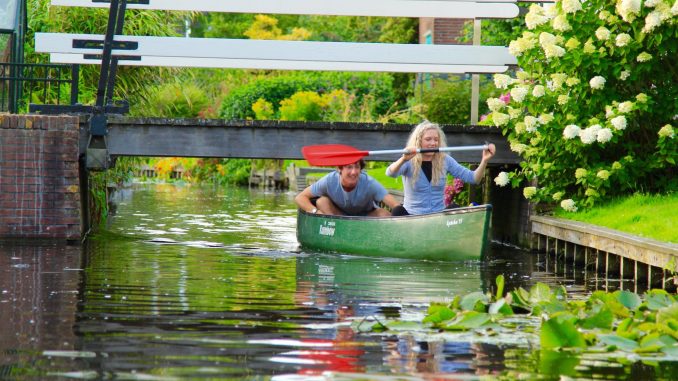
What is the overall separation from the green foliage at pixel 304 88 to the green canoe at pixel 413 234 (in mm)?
19785

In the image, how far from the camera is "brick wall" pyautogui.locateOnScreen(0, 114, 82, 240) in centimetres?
1504

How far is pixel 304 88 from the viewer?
1486 inches

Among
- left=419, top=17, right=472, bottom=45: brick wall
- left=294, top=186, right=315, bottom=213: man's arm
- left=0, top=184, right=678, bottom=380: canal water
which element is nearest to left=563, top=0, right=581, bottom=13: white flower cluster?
left=0, top=184, right=678, bottom=380: canal water

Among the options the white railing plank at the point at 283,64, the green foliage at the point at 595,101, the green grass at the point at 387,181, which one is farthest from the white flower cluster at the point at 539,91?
the green grass at the point at 387,181

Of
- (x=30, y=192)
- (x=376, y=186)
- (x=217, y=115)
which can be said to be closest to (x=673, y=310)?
(x=376, y=186)

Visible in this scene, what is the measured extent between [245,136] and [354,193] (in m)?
2.12

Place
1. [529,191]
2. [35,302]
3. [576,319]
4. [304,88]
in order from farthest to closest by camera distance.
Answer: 1. [304,88]
2. [529,191]
3. [35,302]
4. [576,319]

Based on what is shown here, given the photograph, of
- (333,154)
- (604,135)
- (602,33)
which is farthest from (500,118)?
(333,154)

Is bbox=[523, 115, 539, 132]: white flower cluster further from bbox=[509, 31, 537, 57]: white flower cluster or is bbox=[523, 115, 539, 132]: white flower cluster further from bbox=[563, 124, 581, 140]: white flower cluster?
bbox=[509, 31, 537, 57]: white flower cluster

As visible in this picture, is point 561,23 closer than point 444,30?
Yes

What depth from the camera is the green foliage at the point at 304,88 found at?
117ft

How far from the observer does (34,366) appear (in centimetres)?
632

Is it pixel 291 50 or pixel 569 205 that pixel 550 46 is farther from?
pixel 291 50

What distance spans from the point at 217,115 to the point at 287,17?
12.1 meters
